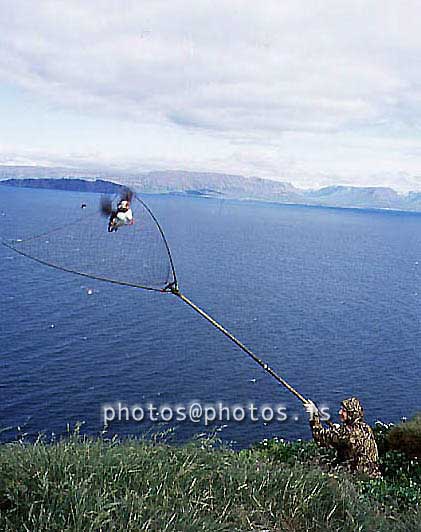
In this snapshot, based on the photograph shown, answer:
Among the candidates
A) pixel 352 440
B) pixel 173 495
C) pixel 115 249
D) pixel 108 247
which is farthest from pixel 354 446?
pixel 108 247

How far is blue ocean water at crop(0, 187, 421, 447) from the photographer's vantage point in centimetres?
2783

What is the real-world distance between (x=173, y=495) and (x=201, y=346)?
29902mm

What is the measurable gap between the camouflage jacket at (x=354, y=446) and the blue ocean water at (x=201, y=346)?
9.39 m

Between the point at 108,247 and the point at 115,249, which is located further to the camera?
the point at 108,247

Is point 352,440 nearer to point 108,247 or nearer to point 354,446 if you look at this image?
point 354,446

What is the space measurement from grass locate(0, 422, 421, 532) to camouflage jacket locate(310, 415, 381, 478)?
1476mm

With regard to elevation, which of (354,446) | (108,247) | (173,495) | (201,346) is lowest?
(201,346)

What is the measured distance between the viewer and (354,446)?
32.8 feet

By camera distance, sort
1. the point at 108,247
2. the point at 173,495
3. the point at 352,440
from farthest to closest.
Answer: the point at 108,247, the point at 352,440, the point at 173,495

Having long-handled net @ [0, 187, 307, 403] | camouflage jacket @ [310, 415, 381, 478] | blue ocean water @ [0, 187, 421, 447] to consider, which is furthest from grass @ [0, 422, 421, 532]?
blue ocean water @ [0, 187, 421, 447]

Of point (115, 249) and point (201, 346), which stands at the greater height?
point (115, 249)

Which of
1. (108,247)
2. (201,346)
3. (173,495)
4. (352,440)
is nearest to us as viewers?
(173,495)

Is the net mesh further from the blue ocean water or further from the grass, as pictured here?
the blue ocean water

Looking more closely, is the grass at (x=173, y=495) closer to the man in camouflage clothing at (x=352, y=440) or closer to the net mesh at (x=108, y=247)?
the man in camouflage clothing at (x=352, y=440)
